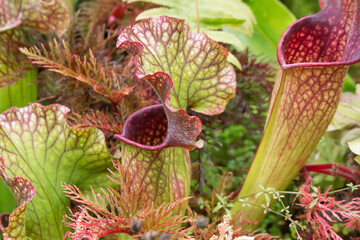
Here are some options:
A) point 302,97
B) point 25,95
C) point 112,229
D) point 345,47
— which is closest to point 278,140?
point 302,97

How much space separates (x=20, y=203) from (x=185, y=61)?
0.32 meters

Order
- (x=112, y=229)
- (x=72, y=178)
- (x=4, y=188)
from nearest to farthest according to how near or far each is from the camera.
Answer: (x=112, y=229) → (x=72, y=178) → (x=4, y=188)

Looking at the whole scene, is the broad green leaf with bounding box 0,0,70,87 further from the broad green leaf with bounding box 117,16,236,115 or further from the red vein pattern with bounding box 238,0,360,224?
the red vein pattern with bounding box 238,0,360,224

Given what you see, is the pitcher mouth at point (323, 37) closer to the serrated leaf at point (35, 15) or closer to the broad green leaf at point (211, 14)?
the broad green leaf at point (211, 14)

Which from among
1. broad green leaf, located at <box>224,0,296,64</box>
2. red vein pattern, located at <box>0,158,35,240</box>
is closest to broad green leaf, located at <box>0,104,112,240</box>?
red vein pattern, located at <box>0,158,35,240</box>

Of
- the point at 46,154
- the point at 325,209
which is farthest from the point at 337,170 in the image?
the point at 46,154

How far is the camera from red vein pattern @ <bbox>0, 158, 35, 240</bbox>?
51 cm

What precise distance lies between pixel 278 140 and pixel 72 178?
359 millimetres

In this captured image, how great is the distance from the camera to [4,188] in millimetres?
755

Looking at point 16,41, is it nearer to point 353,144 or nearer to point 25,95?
point 25,95

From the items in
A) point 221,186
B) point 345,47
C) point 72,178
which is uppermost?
point 345,47

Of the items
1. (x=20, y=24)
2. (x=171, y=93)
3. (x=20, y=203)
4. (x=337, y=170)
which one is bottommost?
(x=337, y=170)

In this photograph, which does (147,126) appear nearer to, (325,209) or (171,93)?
(171,93)

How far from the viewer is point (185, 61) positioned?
0.59 m
